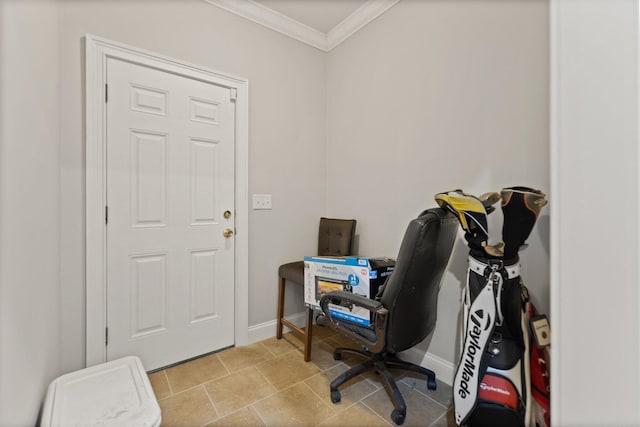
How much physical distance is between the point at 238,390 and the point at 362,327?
2.92 feet

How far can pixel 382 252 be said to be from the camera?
2.12 m

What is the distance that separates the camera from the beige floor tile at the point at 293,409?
4.58 ft

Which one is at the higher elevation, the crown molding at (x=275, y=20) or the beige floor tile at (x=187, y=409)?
the crown molding at (x=275, y=20)

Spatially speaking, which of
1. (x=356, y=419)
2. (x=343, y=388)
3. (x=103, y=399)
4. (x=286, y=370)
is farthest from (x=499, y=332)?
(x=103, y=399)

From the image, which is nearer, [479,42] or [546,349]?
[546,349]

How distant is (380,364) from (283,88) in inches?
89.6

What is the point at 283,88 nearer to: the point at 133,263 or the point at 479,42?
the point at 479,42

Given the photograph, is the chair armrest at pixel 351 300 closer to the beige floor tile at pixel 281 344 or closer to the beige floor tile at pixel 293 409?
the beige floor tile at pixel 293 409

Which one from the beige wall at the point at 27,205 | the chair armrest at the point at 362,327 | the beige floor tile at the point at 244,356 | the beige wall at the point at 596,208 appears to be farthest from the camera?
the beige floor tile at the point at 244,356

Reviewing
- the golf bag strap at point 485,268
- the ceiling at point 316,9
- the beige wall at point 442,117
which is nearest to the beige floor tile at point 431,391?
the beige wall at point 442,117

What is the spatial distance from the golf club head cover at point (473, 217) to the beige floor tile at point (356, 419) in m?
1.01

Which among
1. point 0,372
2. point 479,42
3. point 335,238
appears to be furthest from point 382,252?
point 0,372

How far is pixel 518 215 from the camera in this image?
1.10 m

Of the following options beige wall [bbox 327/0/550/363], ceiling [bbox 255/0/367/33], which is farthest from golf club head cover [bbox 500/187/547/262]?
ceiling [bbox 255/0/367/33]
